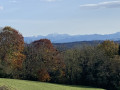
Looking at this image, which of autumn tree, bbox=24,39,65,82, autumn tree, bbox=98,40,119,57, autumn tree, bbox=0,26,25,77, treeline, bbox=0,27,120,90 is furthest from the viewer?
autumn tree, bbox=98,40,119,57

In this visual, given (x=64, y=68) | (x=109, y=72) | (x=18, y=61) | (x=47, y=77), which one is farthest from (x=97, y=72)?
(x=18, y=61)

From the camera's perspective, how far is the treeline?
5644 centimetres

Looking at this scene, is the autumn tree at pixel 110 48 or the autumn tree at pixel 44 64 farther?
the autumn tree at pixel 110 48

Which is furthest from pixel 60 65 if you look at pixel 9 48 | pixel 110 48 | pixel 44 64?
pixel 110 48

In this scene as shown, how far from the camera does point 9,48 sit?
54250mm

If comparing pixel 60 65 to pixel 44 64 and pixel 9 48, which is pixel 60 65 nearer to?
pixel 44 64

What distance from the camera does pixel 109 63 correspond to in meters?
63.1

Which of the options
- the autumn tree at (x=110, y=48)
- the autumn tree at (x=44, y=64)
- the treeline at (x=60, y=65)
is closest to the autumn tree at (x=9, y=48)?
the treeline at (x=60, y=65)

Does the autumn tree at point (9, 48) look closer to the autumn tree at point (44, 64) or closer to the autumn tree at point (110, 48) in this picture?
the autumn tree at point (44, 64)

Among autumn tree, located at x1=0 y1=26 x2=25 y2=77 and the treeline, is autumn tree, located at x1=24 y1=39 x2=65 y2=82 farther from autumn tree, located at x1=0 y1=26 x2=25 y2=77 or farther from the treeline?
autumn tree, located at x1=0 y1=26 x2=25 y2=77

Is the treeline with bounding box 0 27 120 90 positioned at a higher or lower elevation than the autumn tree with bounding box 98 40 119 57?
lower

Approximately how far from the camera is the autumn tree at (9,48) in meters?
54.2

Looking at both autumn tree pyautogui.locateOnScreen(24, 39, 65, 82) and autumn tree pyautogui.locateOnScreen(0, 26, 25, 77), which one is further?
autumn tree pyautogui.locateOnScreen(24, 39, 65, 82)

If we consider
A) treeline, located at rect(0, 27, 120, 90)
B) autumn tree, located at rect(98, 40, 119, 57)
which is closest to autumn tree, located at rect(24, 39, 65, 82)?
treeline, located at rect(0, 27, 120, 90)
